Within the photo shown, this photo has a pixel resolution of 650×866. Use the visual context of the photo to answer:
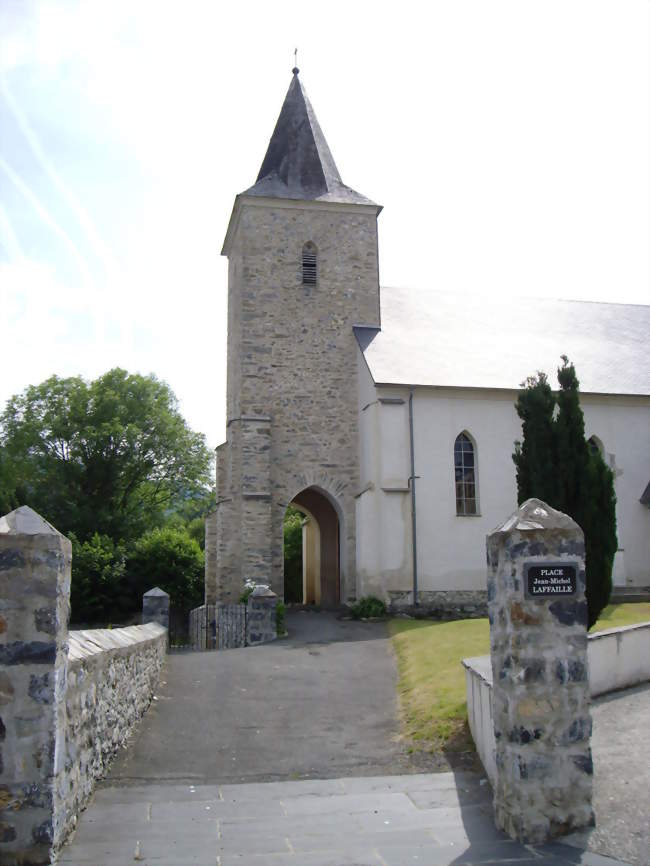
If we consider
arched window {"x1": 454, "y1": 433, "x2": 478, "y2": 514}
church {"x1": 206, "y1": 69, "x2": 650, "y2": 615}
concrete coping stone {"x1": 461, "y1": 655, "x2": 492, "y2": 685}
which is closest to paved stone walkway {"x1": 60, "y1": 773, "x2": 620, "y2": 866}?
concrete coping stone {"x1": 461, "y1": 655, "x2": 492, "y2": 685}

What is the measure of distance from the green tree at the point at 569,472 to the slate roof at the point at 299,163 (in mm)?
13056

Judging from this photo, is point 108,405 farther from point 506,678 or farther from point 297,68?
point 506,678

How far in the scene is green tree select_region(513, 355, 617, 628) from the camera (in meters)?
13.4

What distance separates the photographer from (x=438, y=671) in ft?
40.8

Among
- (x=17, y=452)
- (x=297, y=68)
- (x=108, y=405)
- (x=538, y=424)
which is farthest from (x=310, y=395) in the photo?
(x=17, y=452)

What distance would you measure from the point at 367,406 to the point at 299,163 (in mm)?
9011

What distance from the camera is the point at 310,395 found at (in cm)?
2383

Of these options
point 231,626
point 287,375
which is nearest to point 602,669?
point 231,626

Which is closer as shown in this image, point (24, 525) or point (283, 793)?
point (24, 525)

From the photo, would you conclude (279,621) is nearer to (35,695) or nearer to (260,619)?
(260,619)

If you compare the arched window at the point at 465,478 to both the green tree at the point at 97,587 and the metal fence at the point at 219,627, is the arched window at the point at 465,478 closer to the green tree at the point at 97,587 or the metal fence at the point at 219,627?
the metal fence at the point at 219,627

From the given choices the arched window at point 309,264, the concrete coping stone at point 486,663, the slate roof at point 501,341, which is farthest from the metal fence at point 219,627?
the arched window at point 309,264

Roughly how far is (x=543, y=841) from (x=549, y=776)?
467mm

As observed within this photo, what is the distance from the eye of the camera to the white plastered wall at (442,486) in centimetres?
2158
